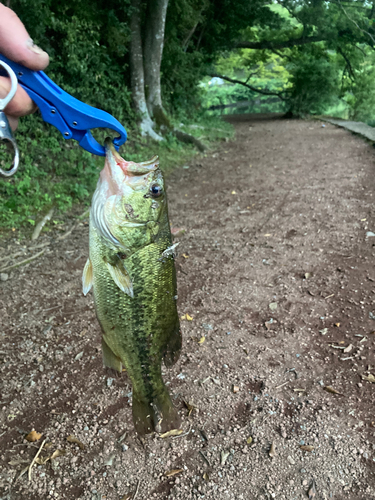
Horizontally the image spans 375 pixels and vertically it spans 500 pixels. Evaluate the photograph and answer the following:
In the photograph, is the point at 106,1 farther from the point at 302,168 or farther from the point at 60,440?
the point at 60,440

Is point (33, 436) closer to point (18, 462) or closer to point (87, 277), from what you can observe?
point (18, 462)

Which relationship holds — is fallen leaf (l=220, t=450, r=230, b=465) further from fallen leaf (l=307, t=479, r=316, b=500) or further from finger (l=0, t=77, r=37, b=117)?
finger (l=0, t=77, r=37, b=117)

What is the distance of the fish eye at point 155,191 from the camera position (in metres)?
1.82

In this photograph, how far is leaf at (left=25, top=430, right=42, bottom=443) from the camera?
2.52 m

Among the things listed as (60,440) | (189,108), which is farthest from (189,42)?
(60,440)

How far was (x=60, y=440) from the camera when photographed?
8.29ft

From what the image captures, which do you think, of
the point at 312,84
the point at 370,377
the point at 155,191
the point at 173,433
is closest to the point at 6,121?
the point at 155,191

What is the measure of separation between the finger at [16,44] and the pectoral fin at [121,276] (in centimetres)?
101

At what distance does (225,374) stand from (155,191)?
1869mm

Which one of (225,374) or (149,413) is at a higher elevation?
(149,413)

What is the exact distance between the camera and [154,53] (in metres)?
10.3

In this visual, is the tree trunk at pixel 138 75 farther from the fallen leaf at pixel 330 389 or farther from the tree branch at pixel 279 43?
the tree branch at pixel 279 43

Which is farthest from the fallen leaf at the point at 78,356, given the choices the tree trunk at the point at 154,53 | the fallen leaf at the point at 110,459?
the tree trunk at the point at 154,53

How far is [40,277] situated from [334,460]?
364 centimetres
